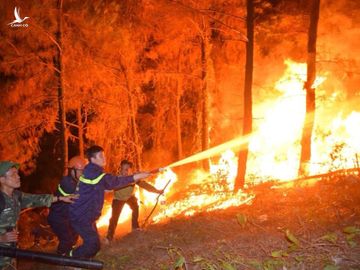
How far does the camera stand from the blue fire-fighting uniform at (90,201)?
6.32 m

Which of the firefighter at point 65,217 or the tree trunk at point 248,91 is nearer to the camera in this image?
the firefighter at point 65,217

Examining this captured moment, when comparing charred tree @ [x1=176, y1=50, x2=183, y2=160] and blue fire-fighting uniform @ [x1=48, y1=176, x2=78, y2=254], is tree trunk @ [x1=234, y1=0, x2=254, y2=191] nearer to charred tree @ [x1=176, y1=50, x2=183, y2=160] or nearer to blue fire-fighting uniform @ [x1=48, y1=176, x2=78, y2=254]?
blue fire-fighting uniform @ [x1=48, y1=176, x2=78, y2=254]

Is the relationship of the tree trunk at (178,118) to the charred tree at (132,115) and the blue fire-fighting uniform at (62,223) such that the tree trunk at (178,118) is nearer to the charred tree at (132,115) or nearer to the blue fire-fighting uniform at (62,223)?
the charred tree at (132,115)

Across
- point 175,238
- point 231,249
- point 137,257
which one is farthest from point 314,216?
point 137,257

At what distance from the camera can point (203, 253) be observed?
604 cm

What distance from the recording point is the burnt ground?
5.35m

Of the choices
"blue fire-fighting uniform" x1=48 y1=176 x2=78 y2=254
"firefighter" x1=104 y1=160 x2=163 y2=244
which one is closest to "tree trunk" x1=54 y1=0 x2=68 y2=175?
"firefighter" x1=104 y1=160 x2=163 y2=244

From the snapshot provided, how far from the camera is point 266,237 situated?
6.35 m

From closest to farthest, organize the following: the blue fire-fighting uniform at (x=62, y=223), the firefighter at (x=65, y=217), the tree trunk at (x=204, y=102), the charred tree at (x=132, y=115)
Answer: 1. the firefighter at (x=65, y=217)
2. the blue fire-fighting uniform at (x=62, y=223)
3. the tree trunk at (x=204, y=102)
4. the charred tree at (x=132, y=115)

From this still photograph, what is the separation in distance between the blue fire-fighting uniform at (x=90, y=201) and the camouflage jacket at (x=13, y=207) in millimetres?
520

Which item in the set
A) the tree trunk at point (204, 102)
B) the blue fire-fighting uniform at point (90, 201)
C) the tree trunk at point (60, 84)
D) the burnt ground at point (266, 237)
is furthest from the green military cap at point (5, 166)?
the tree trunk at point (204, 102)

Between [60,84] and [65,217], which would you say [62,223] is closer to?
[65,217]

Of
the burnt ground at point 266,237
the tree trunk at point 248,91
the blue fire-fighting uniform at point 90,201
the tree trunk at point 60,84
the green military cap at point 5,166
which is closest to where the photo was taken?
the burnt ground at point 266,237

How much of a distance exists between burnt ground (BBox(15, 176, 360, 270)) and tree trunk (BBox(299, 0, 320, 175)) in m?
2.79
